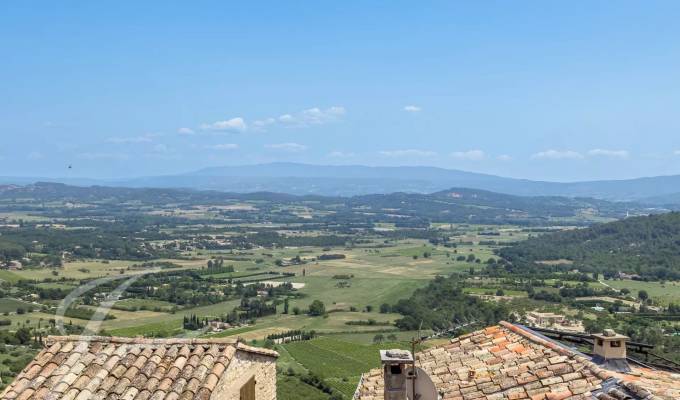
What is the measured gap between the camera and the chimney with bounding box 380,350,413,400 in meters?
8.21

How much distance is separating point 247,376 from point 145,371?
1.18 metres

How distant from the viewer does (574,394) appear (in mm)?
8789

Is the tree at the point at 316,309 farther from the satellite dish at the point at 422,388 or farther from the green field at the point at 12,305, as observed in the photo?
the satellite dish at the point at 422,388

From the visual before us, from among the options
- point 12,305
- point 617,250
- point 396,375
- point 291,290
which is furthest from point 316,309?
point 396,375

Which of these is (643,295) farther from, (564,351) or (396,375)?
(396,375)

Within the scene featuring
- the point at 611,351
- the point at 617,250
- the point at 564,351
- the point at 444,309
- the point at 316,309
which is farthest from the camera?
the point at 617,250

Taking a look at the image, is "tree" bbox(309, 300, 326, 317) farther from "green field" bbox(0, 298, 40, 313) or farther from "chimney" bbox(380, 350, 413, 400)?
"chimney" bbox(380, 350, 413, 400)

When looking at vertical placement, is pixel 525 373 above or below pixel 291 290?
above

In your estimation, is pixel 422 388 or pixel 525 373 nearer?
pixel 422 388

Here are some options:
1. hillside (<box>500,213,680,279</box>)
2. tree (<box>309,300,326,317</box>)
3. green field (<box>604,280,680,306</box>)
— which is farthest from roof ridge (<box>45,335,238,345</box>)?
hillside (<box>500,213,680,279</box>)

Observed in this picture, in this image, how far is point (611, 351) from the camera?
Answer: 32.5 ft

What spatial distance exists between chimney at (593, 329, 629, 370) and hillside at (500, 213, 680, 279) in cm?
9576

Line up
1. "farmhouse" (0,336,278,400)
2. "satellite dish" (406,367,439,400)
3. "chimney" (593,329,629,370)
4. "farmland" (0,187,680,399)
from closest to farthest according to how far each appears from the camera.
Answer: "farmhouse" (0,336,278,400)
"satellite dish" (406,367,439,400)
"chimney" (593,329,629,370)
"farmland" (0,187,680,399)

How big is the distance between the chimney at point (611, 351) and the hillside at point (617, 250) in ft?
314
